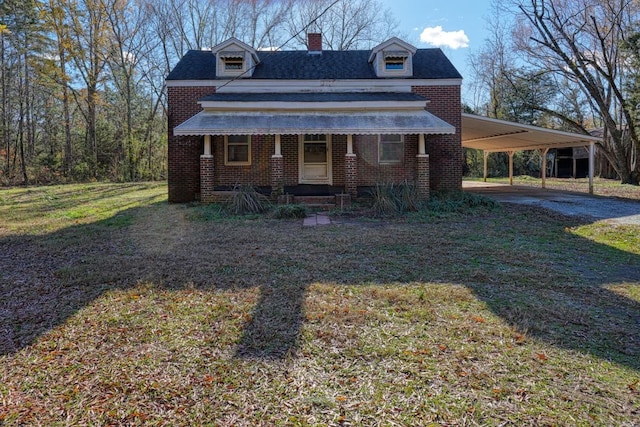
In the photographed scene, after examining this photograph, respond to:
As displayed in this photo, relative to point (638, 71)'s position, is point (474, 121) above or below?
below

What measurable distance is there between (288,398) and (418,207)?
29.8 ft

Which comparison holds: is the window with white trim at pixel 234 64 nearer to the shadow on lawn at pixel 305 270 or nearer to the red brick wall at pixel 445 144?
the red brick wall at pixel 445 144

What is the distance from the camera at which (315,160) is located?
14562 mm

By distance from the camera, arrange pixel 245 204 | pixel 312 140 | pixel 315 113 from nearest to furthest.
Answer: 1. pixel 245 204
2. pixel 315 113
3. pixel 312 140

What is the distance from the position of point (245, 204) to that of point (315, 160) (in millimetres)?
4258

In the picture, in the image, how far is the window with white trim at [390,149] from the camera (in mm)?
14539

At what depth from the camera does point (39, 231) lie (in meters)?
8.58

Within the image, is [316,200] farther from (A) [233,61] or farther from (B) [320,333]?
(B) [320,333]

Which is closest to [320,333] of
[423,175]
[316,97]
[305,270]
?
[305,270]

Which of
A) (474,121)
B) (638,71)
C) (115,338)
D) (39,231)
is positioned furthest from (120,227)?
(638,71)

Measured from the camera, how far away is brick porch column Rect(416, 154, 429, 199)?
506 inches

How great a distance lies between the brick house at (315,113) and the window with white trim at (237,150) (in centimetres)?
4

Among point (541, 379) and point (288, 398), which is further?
point (541, 379)

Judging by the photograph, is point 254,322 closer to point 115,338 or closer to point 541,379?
point 115,338
